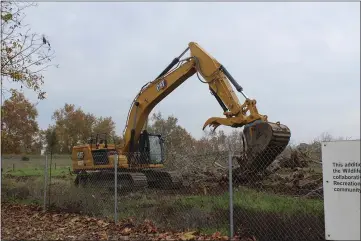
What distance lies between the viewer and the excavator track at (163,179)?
14.3m

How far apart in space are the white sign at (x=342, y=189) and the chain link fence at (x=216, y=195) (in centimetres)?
213

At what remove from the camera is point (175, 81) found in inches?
554

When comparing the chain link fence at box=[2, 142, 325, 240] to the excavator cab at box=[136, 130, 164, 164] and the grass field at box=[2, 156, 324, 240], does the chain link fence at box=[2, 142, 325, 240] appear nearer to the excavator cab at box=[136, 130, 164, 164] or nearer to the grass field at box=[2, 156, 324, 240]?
the grass field at box=[2, 156, 324, 240]

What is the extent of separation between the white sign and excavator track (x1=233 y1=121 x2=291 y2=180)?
5.73 meters

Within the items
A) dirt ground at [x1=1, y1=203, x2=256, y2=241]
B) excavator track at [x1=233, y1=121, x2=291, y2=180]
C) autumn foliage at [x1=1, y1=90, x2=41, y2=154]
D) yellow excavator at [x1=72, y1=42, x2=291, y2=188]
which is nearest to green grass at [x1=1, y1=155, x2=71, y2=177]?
yellow excavator at [x1=72, y1=42, x2=291, y2=188]

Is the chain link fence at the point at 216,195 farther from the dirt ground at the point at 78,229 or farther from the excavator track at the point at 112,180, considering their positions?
the dirt ground at the point at 78,229

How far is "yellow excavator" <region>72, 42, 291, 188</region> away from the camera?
10867mm

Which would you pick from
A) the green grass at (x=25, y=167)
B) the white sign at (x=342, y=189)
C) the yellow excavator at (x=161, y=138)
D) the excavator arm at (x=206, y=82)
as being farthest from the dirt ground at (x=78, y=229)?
the green grass at (x=25, y=167)

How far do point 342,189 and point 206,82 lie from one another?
8644 mm

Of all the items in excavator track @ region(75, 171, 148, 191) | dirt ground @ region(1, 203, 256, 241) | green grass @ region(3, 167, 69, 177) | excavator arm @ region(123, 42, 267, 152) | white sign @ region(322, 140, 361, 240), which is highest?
excavator arm @ region(123, 42, 267, 152)

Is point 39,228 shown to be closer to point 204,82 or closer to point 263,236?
point 263,236

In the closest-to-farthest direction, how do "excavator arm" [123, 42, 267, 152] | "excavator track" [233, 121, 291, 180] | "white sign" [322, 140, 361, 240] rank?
1. "white sign" [322, 140, 361, 240]
2. "excavator track" [233, 121, 291, 180]
3. "excavator arm" [123, 42, 267, 152]

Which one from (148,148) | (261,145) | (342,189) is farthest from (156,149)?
(342,189)

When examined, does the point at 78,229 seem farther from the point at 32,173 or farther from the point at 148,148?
the point at 32,173
